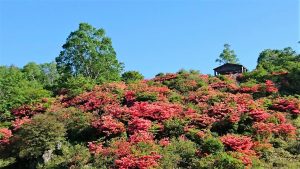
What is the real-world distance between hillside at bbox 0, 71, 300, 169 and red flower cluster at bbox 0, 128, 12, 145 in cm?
7

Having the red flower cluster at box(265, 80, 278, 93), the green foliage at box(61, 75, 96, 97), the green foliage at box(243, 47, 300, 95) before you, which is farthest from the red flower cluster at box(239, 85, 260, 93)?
the green foliage at box(61, 75, 96, 97)

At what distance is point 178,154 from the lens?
2119cm

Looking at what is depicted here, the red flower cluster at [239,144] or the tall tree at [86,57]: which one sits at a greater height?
the tall tree at [86,57]

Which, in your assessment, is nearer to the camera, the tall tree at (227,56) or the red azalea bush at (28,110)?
the red azalea bush at (28,110)

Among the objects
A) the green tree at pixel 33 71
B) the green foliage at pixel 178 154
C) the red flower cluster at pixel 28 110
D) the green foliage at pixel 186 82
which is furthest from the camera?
the green tree at pixel 33 71

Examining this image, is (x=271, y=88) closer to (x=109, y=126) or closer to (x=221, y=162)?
(x=109, y=126)

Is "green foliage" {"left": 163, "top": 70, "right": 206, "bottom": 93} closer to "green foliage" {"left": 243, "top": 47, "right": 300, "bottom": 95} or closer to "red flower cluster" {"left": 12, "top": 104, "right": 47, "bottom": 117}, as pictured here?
"green foliage" {"left": 243, "top": 47, "right": 300, "bottom": 95}

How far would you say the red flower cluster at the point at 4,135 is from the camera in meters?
25.9

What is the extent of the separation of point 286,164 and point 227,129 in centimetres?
494

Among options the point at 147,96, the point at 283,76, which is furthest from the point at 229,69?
the point at 147,96

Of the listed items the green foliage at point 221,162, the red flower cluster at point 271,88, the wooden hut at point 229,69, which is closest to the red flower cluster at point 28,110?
the red flower cluster at point 271,88

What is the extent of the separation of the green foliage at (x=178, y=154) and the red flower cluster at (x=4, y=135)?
10.1 m

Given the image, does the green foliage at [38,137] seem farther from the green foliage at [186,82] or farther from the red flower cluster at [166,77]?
the red flower cluster at [166,77]

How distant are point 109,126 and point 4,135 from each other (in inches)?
291
